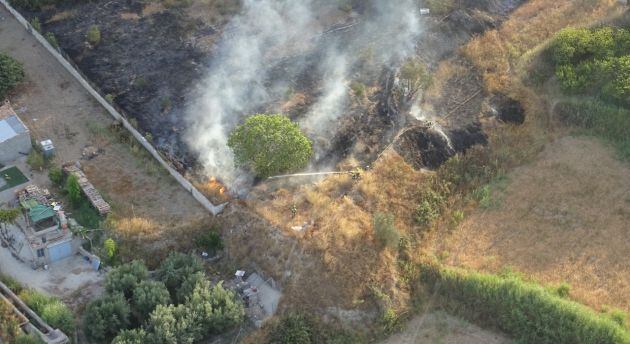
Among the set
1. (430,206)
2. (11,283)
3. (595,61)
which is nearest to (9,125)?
(11,283)

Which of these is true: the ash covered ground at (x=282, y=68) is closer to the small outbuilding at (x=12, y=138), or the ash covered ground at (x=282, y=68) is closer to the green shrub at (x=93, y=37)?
the green shrub at (x=93, y=37)

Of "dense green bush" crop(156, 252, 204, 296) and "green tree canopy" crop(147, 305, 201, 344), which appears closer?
"green tree canopy" crop(147, 305, 201, 344)

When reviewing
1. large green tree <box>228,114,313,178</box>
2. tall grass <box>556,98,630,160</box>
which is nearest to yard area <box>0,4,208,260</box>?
large green tree <box>228,114,313,178</box>

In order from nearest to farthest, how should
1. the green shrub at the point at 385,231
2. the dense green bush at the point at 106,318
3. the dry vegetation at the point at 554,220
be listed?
1. the dense green bush at the point at 106,318
2. the green shrub at the point at 385,231
3. the dry vegetation at the point at 554,220

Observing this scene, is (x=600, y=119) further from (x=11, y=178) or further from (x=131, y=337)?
(x=11, y=178)

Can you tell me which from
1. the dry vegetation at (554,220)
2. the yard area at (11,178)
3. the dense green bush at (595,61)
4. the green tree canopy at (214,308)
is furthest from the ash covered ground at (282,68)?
the green tree canopy at (214,308)

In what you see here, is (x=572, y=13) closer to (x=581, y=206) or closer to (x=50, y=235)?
(x=581, y=206)

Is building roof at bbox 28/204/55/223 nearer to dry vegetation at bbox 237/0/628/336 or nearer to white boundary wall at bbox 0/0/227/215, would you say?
white boundary wall at bbox 0/0/227/215
